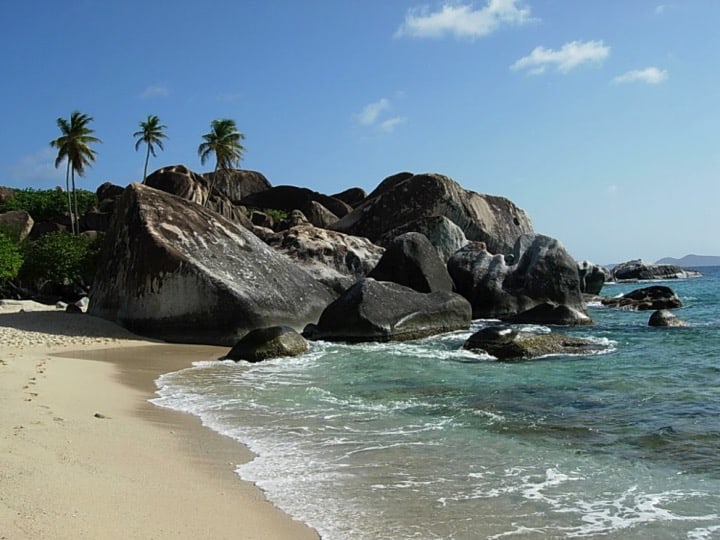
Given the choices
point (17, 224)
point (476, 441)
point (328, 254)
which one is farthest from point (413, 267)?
point (17, 224)

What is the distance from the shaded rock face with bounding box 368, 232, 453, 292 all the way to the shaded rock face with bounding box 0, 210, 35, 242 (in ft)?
74.3

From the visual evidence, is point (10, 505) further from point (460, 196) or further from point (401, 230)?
point (460, 196)

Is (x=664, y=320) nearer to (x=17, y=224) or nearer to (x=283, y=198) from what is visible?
(x=17, y=224)

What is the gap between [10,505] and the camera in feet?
15.8

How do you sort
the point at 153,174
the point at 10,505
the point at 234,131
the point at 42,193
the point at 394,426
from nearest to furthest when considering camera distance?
the point at 10,505 < the point at 394,426 < the point at 153,174 < the point at 234,131 < the point at 42,193

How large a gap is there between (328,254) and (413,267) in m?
3.38

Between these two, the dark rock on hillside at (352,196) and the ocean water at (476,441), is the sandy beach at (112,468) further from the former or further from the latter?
the dark rock on hillside at (352,196)

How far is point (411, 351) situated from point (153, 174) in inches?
1339

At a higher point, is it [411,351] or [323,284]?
[323,284]

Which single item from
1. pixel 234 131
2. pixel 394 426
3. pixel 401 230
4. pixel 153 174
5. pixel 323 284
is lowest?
pixel 394 426

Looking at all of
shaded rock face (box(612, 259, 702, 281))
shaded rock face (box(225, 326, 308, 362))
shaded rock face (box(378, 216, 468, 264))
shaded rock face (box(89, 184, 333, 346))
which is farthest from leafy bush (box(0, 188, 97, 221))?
shaded rock face (box(612, 259, 702, 281))

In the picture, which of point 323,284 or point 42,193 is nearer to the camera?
point 323,284

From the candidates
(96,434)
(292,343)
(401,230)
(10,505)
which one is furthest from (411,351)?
(401,230)

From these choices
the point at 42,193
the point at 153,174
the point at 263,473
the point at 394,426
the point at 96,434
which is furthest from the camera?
the point at 42,193
